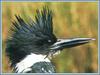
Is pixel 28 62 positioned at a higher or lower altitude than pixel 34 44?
lower

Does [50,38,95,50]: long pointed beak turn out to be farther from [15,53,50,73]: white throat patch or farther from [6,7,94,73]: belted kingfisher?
[15,53,50,73]: white throat patch

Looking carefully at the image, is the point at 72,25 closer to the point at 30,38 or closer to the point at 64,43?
the point at 64,43

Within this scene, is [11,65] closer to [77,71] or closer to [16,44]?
[16,44]

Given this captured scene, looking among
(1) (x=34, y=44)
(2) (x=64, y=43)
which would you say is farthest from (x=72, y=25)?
(1) (x=34, y=44)

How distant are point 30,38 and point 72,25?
2.25ft

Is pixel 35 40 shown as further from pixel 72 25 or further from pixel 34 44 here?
pixel 72 25

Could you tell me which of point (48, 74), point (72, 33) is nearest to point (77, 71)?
point (72, 33)

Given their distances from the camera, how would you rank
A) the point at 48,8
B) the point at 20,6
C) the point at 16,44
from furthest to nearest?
the point at 20,6 < the point at 48,8 < the point at 16,44

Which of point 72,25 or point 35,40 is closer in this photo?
point 35,40

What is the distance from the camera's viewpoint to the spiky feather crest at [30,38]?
3.10m

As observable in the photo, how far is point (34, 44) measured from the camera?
3111 millimetres

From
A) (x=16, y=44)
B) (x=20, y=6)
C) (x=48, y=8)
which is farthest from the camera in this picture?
(x=20, y=6)

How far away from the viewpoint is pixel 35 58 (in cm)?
314

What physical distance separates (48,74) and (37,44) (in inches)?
8.1
